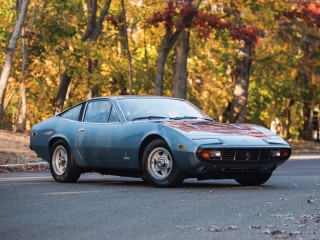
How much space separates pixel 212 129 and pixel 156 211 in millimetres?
3820

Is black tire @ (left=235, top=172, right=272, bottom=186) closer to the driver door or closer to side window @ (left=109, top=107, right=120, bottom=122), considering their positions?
the driver door

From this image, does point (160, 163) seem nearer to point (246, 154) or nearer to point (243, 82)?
point (246, 154)

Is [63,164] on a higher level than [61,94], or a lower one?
lower

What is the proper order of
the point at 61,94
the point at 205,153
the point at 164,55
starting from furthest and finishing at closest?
the point at 61,94 → the point at 164,55 → the point at 205,153

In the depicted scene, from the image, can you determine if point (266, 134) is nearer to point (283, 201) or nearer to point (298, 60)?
point (283, 201)

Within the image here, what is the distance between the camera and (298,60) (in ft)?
165

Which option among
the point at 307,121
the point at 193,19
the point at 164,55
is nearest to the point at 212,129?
the point at 193,19

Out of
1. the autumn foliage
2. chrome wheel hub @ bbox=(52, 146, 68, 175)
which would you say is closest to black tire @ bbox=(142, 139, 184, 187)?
chrome wheel hub @ bbox=(52, 146, 68, 175)

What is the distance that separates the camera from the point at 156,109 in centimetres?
1498

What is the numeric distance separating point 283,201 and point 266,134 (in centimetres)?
277

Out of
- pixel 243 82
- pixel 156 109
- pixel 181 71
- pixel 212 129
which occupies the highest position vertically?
pixel 181 71

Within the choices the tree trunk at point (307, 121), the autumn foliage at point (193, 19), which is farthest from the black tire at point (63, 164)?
the tree trunk at point (307, 121)

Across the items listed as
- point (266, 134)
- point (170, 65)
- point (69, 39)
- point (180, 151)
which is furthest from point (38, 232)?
point (170, 65)

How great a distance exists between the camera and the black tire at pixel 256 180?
1473cm
